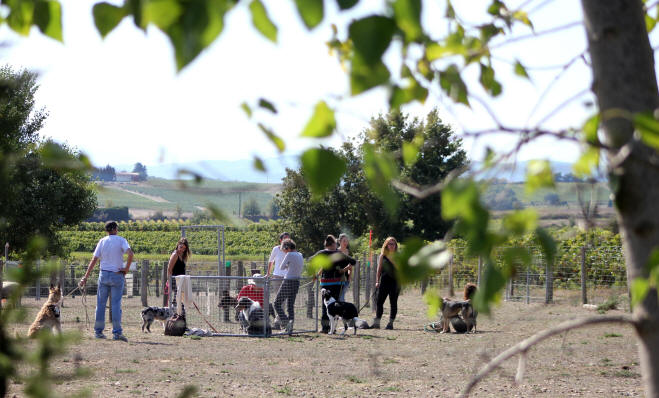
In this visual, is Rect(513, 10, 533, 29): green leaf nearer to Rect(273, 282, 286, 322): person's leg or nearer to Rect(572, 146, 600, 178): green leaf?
Rect(572, 146, 600, 178): green leaf

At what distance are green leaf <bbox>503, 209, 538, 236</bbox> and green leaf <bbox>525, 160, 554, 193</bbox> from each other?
Result: 0.17 feet

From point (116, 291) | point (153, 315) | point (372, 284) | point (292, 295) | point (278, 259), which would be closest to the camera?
point (116, 291)

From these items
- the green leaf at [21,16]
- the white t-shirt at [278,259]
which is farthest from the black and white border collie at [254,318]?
the green leaf at [21,16]

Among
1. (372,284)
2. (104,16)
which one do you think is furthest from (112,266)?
(372,284)

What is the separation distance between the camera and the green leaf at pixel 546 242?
49.6 inches

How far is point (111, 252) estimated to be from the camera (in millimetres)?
11180

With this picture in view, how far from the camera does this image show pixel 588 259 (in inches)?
808

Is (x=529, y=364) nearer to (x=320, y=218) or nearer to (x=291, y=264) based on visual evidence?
(x=291, y=264)

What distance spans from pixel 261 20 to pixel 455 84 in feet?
2.91

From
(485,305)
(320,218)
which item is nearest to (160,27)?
(485,305)

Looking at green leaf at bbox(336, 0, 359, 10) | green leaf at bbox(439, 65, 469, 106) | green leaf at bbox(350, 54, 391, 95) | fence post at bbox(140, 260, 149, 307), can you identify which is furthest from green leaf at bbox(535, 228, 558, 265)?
fence post at bbox(140, 260, 149, 307)

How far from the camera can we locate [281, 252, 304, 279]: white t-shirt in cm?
1250

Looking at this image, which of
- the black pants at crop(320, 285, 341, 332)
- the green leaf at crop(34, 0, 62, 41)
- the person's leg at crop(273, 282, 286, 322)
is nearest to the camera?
the green leaf at crop(34, 0, 62, 41)

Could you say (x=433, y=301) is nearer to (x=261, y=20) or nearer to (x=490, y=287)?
(x=490, y=287)
